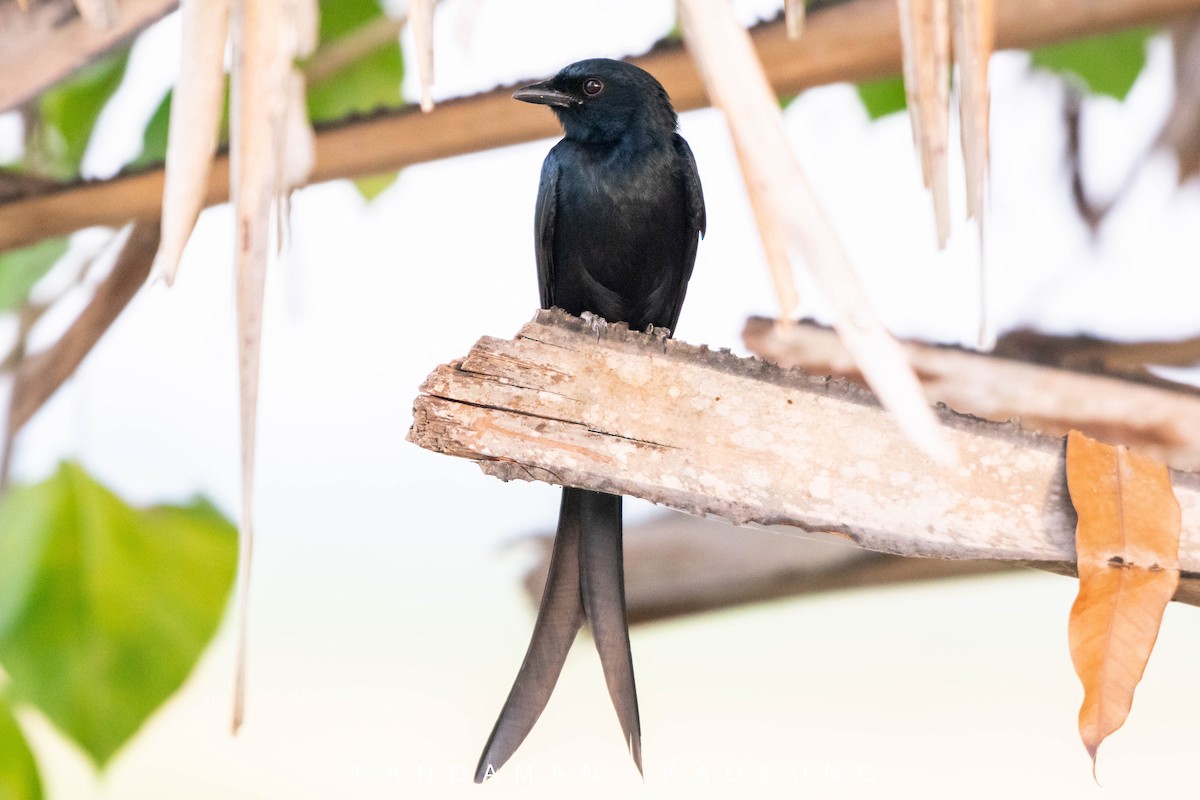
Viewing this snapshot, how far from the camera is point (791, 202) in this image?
680 mm

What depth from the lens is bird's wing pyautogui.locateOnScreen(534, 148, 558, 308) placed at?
1.92 m

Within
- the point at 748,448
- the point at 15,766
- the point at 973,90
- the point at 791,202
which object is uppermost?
the point at 973,90

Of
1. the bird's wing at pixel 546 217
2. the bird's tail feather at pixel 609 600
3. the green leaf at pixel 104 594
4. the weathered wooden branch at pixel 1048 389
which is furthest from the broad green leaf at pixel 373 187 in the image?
the bird's tail feather at pixel 609 600

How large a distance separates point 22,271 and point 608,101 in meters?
1.30

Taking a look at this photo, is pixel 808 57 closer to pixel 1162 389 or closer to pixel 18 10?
pixel 1162 389

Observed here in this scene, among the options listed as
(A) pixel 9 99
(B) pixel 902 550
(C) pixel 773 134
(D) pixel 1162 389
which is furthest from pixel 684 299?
(C) pixel 773 134

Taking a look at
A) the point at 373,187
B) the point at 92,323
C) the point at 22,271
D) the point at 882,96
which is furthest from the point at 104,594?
the point at 882,96

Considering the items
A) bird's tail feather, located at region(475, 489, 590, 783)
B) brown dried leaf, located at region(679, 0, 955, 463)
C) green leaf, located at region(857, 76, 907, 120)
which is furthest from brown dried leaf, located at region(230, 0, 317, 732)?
green leaf, located at region(857, 76, 907, 120)

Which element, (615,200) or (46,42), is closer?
(46,42)

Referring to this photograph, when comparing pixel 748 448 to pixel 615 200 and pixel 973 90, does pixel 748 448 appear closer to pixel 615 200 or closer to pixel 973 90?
pixel 973 90

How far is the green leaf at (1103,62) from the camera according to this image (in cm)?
207

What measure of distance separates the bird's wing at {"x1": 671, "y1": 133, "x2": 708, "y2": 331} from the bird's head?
5cm

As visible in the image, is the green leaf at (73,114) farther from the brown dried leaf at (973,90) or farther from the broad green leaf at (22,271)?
the brown dried leaf at (973,90)

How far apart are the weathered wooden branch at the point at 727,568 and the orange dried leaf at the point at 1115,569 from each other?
962mm
